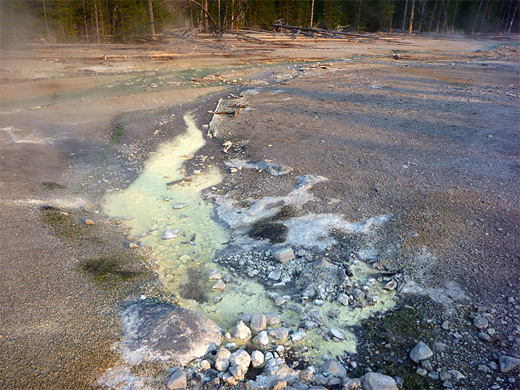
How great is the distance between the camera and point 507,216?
15.5 feet

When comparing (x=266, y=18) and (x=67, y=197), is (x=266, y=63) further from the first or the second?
(x=266, y=18)

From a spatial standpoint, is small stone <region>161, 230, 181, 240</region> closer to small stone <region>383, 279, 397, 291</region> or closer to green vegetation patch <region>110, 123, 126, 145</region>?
small stone <region>383, 279, 397, 291</region>

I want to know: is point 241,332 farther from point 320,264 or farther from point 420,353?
point 420,353

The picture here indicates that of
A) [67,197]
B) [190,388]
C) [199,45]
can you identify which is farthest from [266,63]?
[190,388]

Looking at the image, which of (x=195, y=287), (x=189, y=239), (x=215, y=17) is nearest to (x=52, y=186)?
(x=189, y=239)

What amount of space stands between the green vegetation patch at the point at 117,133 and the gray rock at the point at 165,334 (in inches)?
212

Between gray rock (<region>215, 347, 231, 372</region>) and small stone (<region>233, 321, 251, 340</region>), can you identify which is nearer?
gray rock (<region>215, 347, 231, 372</region>)

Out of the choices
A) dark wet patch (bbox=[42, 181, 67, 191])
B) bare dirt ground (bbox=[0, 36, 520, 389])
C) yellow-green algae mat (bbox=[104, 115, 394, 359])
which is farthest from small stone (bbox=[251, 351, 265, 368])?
dark wet patch (bbox=[42, 181, 67, 191])

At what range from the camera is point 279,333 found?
3.26 metres

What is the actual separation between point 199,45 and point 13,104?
13790 mm

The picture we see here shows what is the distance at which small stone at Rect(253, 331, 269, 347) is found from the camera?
125 inches

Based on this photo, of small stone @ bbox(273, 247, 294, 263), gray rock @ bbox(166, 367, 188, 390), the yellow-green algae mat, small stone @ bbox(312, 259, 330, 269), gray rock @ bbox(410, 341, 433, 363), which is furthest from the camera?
small stone @ bbox(273, 247, 294, 263)

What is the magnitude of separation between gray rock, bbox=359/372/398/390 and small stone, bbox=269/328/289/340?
27.9 inches

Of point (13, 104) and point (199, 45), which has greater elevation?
point (199, 45)
